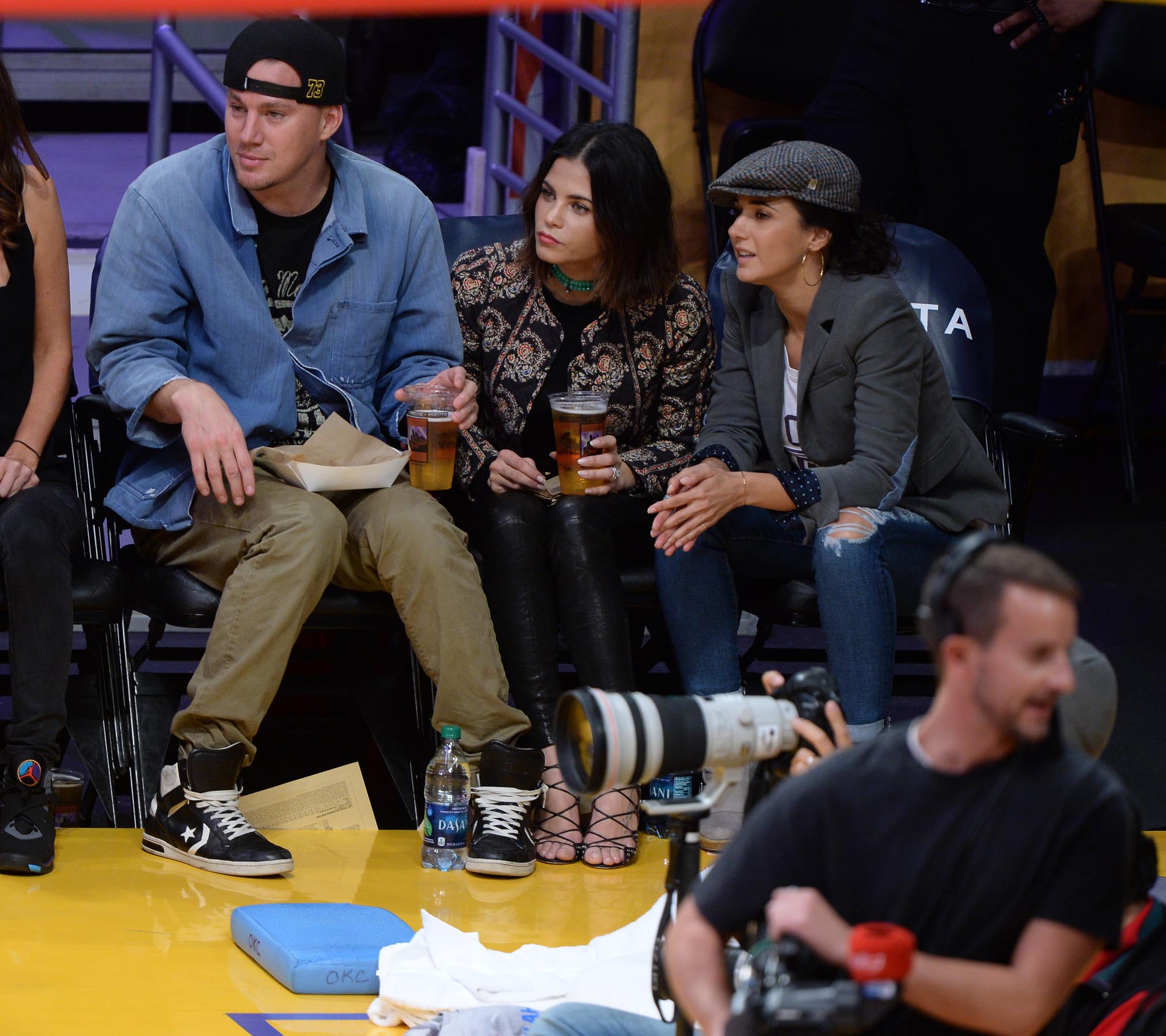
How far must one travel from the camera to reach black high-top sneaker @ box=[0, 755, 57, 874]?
2732 mm

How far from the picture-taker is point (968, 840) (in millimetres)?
1442

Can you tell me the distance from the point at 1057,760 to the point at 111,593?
1.92 metres

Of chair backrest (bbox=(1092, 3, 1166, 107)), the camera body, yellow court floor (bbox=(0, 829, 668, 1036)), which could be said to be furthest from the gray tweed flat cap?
chair backrest (bbox=(1092, 3, 1166, 107))

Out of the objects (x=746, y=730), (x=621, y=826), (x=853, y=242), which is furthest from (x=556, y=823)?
(x=746, y=730)

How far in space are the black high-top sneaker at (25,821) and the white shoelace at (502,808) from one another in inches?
28.8

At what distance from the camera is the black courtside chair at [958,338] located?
3363mm

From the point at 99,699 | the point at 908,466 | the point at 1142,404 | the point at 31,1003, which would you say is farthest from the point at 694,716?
the point at 1142,404

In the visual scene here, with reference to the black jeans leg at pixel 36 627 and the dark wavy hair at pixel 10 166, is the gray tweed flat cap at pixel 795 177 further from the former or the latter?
the black jeans leg at pixel 36 627

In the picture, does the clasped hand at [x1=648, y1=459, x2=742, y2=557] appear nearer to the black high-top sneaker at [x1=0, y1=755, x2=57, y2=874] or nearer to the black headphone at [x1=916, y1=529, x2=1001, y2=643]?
the black high-top sneaker at [x1=0, y1=755, x2=57, y2=874]

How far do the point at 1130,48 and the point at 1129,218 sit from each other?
21.6 inches

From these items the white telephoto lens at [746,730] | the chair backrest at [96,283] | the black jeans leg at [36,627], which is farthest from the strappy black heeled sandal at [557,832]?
the white telephoto lens at [746,730]

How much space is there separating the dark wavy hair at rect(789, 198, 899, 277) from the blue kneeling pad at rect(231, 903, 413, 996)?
1.50 metres

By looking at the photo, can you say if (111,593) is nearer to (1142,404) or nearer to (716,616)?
(716,616)

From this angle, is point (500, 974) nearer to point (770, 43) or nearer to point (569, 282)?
point (569, 282)
